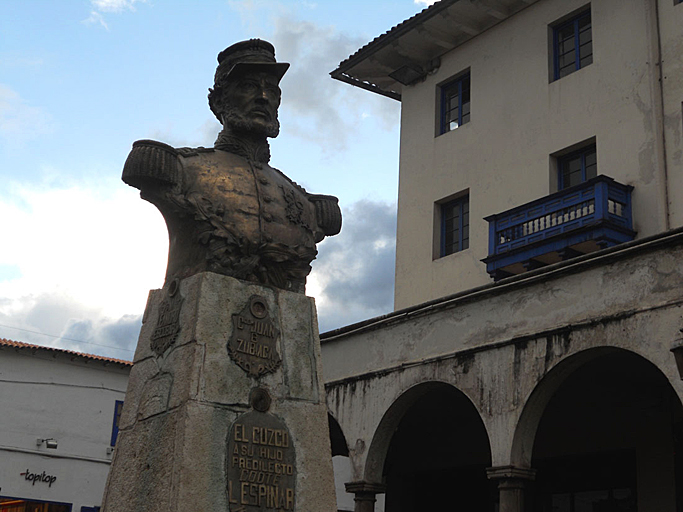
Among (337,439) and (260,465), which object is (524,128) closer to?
(337,439)

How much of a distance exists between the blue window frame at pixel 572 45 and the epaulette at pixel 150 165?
533 inches

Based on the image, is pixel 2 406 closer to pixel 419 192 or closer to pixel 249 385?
pixel 419 192

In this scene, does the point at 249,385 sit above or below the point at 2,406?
below

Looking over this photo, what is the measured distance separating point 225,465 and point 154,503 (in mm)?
443

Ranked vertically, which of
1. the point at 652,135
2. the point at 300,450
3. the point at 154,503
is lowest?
the point at 154,503

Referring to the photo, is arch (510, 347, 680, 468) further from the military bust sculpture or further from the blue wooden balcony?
the military bust sculpture

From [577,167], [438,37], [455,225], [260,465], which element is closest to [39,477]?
[455,225]

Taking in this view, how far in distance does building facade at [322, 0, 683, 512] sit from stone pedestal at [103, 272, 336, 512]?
4.40m

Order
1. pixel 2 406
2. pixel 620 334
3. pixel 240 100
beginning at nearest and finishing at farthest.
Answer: pixel 240 100 < pixel 620 334 < pixel 2 406

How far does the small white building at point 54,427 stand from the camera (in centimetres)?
2280

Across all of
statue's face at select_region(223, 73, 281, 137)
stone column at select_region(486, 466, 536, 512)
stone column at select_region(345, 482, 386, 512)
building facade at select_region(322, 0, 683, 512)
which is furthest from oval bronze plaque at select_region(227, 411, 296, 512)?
stone column at select_region(345, 482, 386, 512)

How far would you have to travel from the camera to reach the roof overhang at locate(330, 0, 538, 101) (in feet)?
65.0

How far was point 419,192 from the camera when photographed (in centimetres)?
2105

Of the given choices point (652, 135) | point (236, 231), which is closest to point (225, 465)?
point (236, 231)
